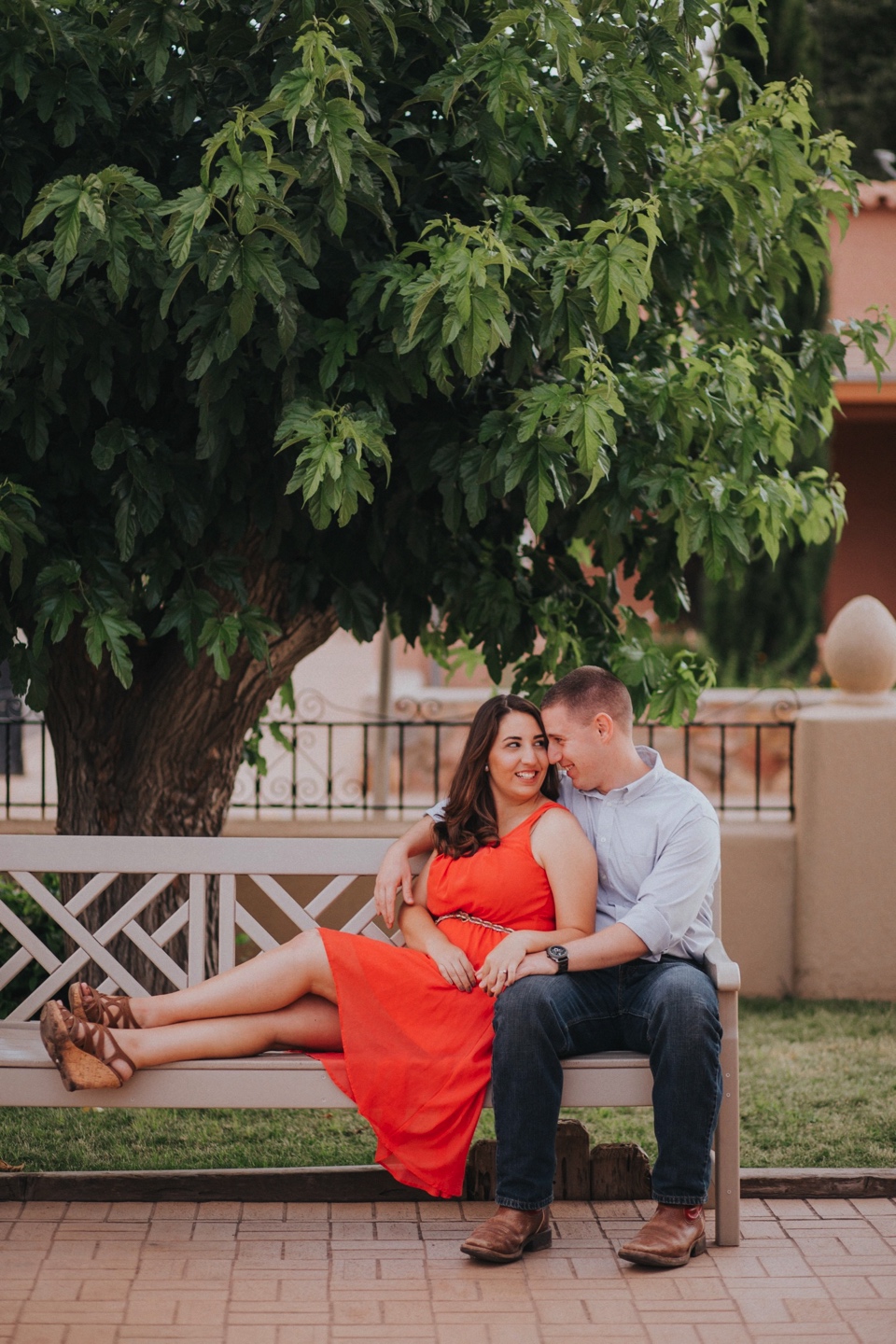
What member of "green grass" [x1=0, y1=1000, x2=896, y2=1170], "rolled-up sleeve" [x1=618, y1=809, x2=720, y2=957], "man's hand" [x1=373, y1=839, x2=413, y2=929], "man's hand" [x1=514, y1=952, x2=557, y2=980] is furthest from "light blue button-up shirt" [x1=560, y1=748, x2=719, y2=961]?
"green grass" [x1=0, y1=1000, x2=896, y2=1170]

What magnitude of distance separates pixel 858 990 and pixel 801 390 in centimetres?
294

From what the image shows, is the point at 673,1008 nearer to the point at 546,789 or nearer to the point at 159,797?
the point at 546,789

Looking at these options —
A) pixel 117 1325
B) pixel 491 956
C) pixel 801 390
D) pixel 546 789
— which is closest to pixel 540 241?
pixel 801 390

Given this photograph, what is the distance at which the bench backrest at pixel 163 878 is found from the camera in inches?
161

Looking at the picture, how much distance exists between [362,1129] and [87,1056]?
1.42 metres

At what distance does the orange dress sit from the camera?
141 inches

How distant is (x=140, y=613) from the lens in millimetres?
4602

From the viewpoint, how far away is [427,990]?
369 cm

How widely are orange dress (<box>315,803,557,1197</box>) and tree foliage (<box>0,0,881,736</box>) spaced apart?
88 centimetres

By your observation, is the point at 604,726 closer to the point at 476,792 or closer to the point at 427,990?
the point at 476,792

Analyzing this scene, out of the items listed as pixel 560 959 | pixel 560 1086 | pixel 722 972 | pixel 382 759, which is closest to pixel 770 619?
pixel 382 759

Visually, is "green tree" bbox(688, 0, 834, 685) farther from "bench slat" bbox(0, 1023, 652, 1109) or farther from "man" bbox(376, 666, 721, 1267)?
"bench slat" bbox(0, 1023, 652, 1109)

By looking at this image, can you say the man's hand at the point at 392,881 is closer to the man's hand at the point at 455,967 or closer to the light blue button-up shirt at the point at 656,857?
the man's hand at the point at 455,967

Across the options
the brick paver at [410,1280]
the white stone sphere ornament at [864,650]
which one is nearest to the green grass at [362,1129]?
the brick paver at [410,1280]
